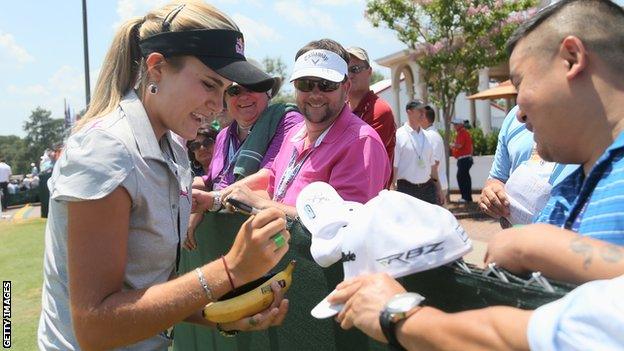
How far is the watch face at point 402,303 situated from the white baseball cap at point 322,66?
7.88ft

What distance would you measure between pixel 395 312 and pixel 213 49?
3.68 ft

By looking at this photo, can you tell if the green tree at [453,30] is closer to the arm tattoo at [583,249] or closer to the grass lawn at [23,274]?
the grass lawn at [23,274]

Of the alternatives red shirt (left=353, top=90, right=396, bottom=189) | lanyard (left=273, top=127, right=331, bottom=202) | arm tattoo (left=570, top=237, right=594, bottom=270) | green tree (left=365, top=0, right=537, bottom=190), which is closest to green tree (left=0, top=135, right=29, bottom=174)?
green tree (left=365, top=0, right=537, bottom=190)

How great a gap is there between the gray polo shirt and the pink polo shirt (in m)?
1.17

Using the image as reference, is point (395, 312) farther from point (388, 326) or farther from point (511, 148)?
point (511, 148)

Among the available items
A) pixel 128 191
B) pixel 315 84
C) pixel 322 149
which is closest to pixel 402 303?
pixel 128 191

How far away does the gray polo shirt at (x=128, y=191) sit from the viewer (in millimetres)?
1782

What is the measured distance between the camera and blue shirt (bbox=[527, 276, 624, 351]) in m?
1.08

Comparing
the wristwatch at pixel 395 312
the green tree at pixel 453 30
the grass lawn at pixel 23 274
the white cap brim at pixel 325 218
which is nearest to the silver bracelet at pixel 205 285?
the white cap brim at pixel 325 218

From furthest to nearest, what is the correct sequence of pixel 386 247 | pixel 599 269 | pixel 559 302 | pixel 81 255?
1. pixel 81 255
2. pixel 386 247
3. pixel 599 269
4. pixel 559 302

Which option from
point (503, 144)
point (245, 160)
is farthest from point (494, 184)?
point (245, 160)

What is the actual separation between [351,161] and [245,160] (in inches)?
37.6

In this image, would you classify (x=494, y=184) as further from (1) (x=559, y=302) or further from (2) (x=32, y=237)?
(2) (x=32, y=237)

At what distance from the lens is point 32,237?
1433cm
